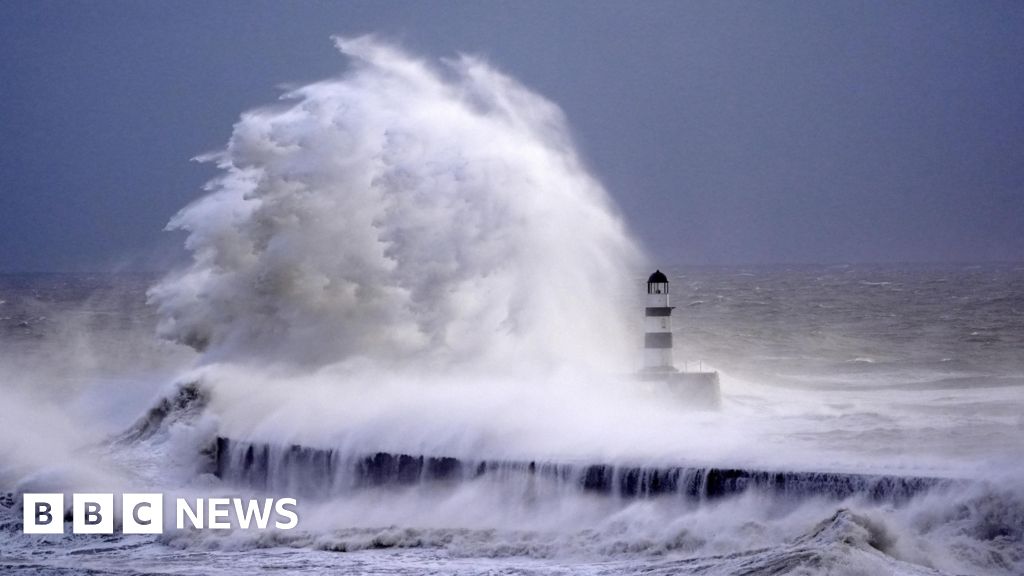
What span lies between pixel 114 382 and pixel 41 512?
474 inches

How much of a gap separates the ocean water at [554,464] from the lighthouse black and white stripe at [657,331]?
431 mm

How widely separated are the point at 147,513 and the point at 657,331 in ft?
23.1

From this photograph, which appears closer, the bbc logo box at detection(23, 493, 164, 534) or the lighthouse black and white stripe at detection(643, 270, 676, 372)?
the bbc logo box at detection(23, 493, 164, 534)

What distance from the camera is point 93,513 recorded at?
1419 cm

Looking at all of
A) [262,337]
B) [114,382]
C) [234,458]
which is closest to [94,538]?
[234,458]

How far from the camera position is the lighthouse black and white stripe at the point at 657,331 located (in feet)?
57.6

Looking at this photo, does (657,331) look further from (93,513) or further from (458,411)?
(93,513)

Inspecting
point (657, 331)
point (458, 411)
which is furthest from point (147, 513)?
point (657, 331)

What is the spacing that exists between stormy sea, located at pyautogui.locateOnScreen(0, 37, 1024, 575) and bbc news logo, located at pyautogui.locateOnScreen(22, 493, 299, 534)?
0.25 m

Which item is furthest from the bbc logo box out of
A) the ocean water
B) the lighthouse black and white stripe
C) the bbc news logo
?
the lighthouse black and white stripe

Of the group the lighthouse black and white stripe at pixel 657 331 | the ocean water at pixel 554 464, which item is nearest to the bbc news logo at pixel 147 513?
the ocean water at pixel 554 464

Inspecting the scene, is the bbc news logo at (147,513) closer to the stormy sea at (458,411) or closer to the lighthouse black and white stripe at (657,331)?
the stormy sea at (458,411)

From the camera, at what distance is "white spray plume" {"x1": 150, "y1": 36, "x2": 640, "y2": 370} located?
18875 millimetres

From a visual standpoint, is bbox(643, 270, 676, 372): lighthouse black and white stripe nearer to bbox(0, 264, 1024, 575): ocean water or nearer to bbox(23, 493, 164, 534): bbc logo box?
bbox(0, 264, 1024, 575): ocean water
